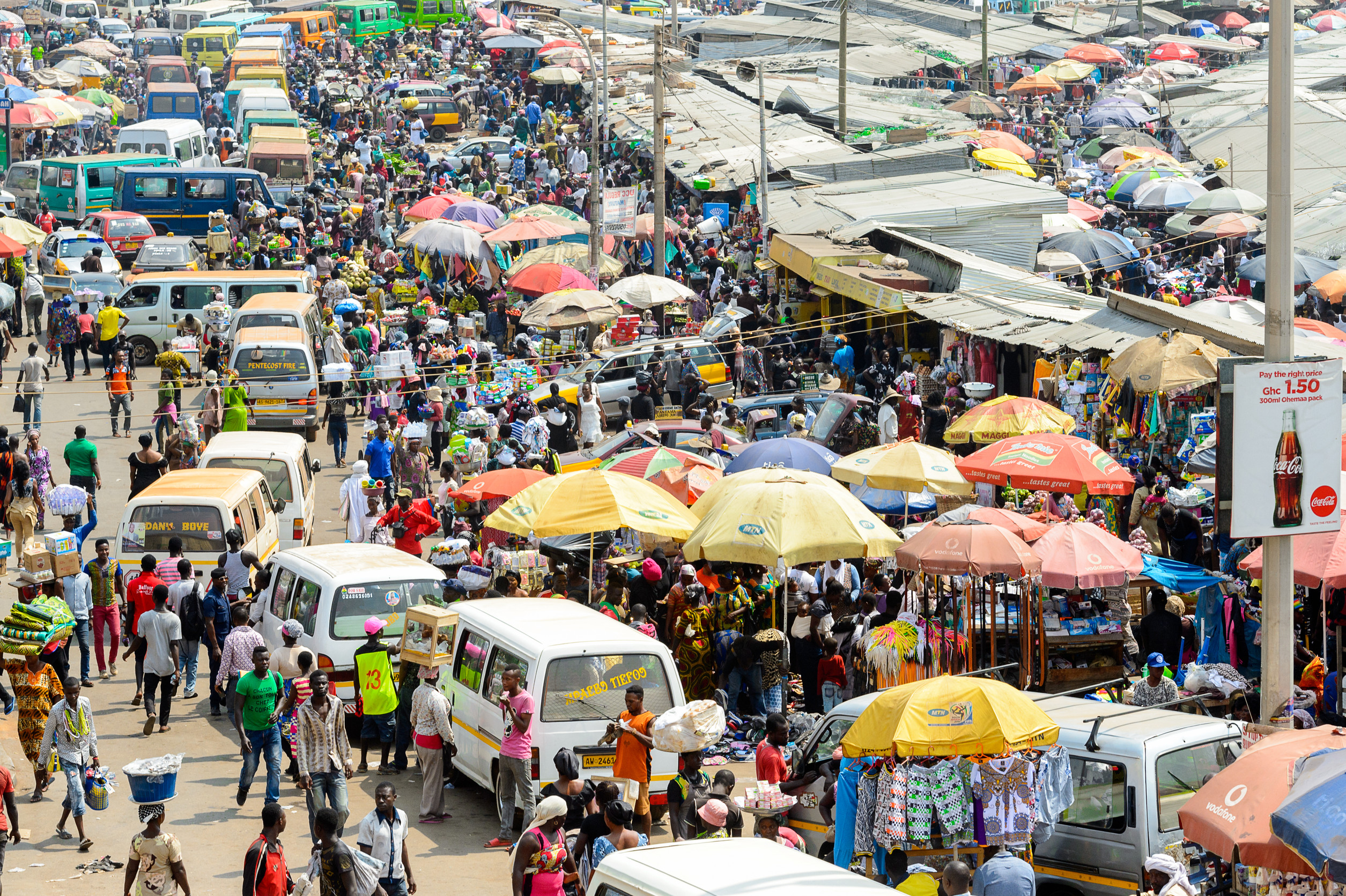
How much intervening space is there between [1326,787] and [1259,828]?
71 centimetres

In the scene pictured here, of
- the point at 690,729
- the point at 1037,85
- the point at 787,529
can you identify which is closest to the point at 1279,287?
the point at 690,729

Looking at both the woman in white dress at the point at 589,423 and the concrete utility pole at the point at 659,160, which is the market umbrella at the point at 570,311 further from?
the woman in white dress at the point at 589,423

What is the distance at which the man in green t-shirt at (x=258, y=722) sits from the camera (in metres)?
12.5

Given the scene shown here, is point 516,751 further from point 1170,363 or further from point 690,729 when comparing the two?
point 1170,363

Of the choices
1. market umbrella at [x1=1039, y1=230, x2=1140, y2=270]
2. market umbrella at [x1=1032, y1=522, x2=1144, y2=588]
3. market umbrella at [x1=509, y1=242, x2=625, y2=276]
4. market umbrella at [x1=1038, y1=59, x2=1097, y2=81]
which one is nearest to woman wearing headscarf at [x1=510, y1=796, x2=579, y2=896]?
market umbrella at [x1=1032, y1=522, x2=1144, y2=588]

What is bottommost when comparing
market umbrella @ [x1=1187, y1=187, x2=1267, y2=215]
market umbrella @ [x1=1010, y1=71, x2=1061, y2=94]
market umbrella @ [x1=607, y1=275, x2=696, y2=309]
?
market umbrella @ [x1=607, y1=275, x2=696, y2=309]

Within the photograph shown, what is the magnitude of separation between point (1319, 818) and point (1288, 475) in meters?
2.66

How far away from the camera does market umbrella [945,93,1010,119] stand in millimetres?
49875

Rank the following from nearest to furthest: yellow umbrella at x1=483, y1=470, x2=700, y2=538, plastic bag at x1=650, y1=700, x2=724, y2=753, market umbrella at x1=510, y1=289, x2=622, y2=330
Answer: plastic bag at x1=650, y1=700, x2=724, y2=753 < yellow umbrella at x1=483, y1=470, x2=700, y2=538 < market umbrella at x1=510, y1=289, x2=622, y2=330

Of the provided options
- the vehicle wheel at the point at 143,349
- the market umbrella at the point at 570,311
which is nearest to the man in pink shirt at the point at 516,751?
the market umbrella at the point at 570,311

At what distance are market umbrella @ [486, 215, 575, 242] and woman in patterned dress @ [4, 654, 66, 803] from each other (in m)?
20.3

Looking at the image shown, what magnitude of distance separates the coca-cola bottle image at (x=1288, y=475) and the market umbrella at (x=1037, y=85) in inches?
1749

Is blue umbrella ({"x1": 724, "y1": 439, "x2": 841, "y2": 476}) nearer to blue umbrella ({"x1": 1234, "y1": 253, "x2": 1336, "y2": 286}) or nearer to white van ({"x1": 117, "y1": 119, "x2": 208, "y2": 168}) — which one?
blue umbrella ({"x1": 1234, "y1": 253, "x2": 1336, "y2": 286})

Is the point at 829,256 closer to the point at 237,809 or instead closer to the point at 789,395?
the point at 789,395
